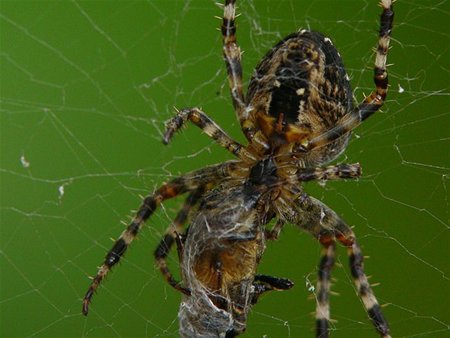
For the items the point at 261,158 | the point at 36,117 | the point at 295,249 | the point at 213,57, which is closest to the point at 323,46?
the point at 261,158

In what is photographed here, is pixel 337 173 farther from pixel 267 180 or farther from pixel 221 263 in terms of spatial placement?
pixel 221 263

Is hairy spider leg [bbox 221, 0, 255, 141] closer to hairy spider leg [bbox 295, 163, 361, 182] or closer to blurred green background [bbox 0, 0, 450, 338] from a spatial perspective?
hairy spider leg [bbox 295, 163, 361, 182]

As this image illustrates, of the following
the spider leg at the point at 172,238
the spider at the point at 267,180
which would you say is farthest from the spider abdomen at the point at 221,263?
the spider leg at the point at 172,238

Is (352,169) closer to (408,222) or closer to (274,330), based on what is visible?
(274,330)

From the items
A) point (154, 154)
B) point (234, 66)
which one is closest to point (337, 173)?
point (234, 66)

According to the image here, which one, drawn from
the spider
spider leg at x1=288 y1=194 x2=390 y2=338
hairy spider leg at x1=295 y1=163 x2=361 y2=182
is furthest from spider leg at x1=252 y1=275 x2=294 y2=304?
hairy spider leg at x1=295 y1=163 x2=361 y2=182

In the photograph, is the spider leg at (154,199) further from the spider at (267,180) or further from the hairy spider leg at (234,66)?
the hairy spider leg at (234,66)
